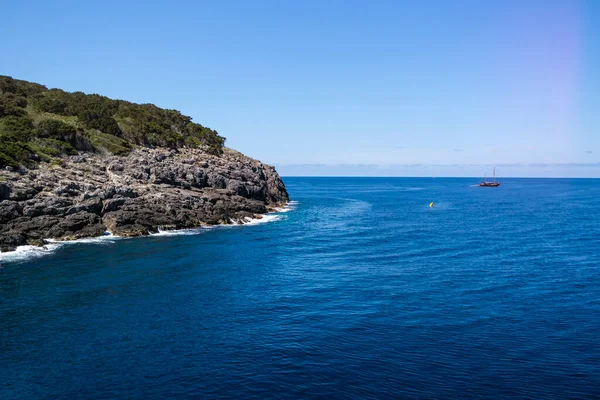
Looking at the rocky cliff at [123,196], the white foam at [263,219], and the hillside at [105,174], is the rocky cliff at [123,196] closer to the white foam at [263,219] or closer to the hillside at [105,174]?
the hillside at [105,174]

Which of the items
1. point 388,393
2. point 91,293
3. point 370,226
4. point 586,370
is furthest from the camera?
point 370,226

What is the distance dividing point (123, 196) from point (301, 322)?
53069 millimetres

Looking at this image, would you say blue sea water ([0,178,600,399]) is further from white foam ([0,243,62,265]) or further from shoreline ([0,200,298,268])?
shoreline ([0,200,298,268])

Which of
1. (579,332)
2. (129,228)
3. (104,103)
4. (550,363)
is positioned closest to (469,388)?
(550,363)

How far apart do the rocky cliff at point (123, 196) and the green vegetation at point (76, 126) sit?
364cm

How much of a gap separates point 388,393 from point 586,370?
1195 cm

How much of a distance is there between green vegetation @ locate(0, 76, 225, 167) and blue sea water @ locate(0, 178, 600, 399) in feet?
108

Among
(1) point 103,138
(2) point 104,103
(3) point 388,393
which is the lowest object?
(3) point 388,393

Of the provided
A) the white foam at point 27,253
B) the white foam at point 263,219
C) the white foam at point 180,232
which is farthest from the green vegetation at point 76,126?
the white foam at point 263,219

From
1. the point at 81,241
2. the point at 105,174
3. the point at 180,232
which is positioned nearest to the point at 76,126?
the point at 105,174

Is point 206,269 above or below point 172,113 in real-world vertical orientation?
below

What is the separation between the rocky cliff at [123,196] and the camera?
206 feet

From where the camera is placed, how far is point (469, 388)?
2281 cm

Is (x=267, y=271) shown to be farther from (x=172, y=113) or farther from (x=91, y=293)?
(x=172, y=113)
